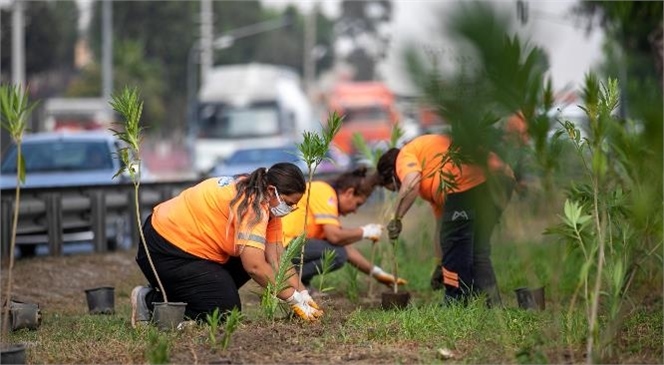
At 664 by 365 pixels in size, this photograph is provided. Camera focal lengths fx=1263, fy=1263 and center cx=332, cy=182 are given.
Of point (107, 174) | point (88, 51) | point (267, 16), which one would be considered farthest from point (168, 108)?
point (107, 174)

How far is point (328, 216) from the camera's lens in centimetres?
930

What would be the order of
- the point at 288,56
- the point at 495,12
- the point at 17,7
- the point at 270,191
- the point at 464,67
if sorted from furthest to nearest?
the point at 288,56 < the point at 17,7 < the point at 270,191 < the point at 464,67 < the point at 495,12

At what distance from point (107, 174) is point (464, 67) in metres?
12.2

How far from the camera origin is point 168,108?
78.9 metres

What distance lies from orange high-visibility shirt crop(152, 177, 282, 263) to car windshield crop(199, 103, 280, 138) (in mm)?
24752

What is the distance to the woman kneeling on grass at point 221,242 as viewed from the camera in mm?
7062

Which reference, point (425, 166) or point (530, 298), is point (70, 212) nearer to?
point (425, 166)

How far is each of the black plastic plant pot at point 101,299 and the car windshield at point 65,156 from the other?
7.25 meters

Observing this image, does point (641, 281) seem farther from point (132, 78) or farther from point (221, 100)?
point (132, 78)

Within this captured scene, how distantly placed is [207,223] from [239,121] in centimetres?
2549

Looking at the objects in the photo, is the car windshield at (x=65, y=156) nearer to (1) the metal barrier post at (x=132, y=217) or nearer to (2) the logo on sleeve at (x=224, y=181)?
(1) the metal barrier post at (x=132, y=217)

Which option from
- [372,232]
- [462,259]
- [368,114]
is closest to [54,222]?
[372,232]

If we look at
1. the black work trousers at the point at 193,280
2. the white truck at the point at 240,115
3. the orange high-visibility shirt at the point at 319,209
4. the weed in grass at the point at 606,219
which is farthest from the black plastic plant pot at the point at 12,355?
the white truck at the point at 240,115

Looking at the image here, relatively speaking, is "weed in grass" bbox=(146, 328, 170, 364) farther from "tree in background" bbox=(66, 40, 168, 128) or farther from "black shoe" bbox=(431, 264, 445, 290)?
"tree in background" bbox=(66, 40, 168, 128)
